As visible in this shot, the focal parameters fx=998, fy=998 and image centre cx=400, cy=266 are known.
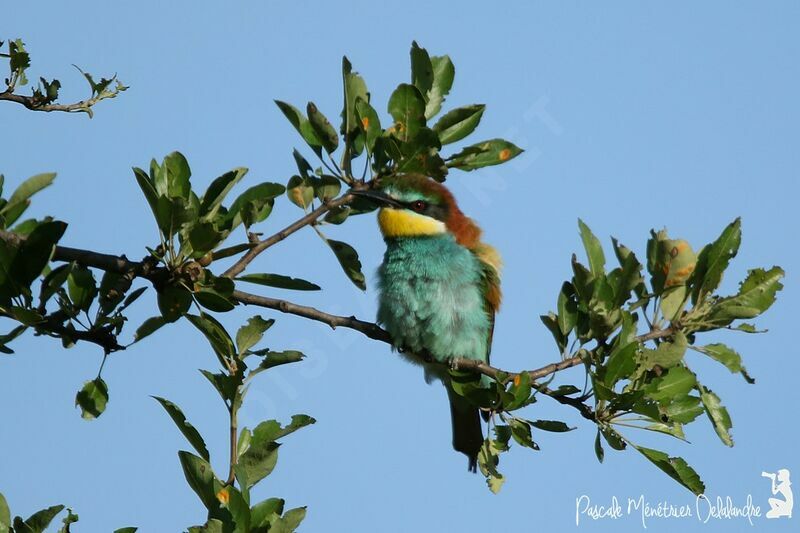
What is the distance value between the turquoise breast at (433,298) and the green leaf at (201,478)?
1936mm

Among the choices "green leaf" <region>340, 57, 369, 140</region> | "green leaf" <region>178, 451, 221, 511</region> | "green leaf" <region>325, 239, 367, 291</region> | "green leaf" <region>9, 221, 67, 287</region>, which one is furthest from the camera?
"green leaf" <region>325, 239, 367, 291</region>

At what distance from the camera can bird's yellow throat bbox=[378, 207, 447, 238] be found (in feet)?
14.4

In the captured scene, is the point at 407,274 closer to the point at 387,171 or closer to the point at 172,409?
the point at 387,171

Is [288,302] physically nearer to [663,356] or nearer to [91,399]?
[91,399]

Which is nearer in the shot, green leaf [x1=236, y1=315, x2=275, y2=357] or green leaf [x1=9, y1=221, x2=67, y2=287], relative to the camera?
green leaf [x1=9, y1=221, x2=67, y2=287]

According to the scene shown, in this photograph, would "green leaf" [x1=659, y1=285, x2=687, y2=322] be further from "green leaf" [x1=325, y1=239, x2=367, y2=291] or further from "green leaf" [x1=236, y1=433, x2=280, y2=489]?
"green leaf" [x1=236, y1=433, x2=280, y2=489]

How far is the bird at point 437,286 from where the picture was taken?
418cm

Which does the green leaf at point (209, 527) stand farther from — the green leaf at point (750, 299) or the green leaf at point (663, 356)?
the green leaf at point (750, 299)

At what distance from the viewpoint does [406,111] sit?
2.90 m

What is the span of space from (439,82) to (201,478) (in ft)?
4.62

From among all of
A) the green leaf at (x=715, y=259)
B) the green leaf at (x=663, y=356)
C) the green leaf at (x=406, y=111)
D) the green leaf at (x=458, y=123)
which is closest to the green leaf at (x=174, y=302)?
the green leaf at (x=406, y=111)

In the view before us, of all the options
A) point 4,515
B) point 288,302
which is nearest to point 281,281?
point 288,302

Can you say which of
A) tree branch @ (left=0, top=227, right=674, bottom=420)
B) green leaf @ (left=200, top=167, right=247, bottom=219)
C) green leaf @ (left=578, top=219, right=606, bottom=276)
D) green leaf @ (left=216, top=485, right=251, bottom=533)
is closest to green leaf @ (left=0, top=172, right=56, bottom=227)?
tree branch @ (left=0, top=227, right=674, bottom=420)

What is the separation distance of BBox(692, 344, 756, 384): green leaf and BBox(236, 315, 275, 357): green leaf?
4.33ft
